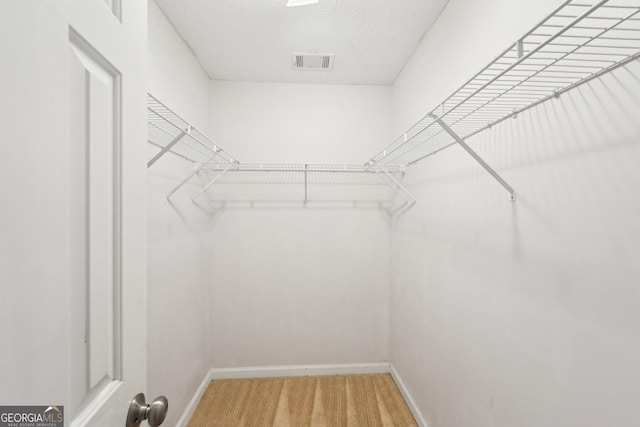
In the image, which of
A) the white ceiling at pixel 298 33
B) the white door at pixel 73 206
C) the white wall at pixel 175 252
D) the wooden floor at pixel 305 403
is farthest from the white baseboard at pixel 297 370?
the white ceiling at pixel 298 33

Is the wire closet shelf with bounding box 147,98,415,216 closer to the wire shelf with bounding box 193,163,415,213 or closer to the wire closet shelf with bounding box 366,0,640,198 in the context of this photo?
the wire shelf with bounding box 193,163,415,213

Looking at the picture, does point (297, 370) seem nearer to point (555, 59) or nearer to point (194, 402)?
point (194, 402)

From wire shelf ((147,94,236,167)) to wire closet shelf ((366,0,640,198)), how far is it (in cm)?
101

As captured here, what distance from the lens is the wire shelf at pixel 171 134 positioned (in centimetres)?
124

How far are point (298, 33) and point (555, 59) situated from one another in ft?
5.03

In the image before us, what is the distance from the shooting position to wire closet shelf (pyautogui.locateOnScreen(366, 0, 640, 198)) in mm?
561

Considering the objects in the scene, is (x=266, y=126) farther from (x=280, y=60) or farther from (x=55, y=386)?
(x=55, y=386)

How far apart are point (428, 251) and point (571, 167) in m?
1.00

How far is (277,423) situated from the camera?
1.83 meters

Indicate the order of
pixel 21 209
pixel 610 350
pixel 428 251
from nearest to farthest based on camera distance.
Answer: pixel 21 209, pixel 610 350, pixel 428 251

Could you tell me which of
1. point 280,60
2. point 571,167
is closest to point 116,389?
point 571,167

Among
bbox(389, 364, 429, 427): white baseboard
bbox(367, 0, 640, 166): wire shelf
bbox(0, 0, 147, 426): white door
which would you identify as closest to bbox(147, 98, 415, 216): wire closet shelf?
bbox(367, 0, 640, 166): wire shelf

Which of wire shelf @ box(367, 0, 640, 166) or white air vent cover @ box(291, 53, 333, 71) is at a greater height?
white air vent cover @ box(291, 53, 333, 71)

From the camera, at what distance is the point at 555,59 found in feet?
2.07
